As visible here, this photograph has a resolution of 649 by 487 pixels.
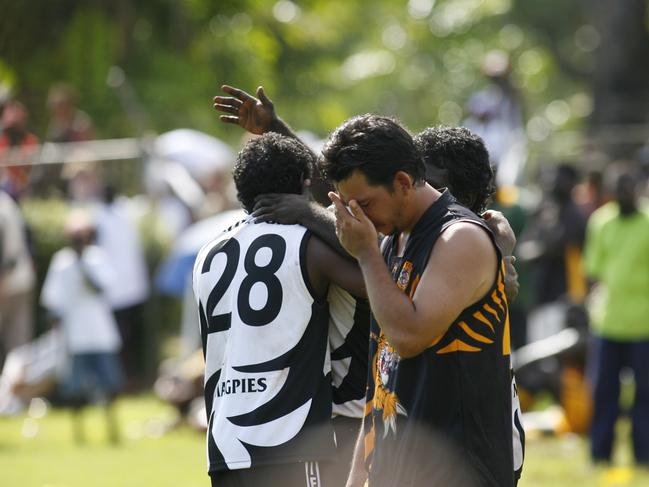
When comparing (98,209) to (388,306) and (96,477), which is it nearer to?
(96,477)

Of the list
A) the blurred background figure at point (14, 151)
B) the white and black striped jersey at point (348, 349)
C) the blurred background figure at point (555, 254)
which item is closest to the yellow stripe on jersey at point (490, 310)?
the white and black striped jersey at point (348, 349)

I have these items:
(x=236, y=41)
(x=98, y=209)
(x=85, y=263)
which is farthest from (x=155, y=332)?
(x=236, y=41)

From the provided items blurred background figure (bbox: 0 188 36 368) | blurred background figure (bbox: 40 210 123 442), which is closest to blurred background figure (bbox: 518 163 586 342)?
blurred background figure (bbox: 40 210 123 442)

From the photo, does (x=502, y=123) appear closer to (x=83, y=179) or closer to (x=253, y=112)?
(x=83, y=179)

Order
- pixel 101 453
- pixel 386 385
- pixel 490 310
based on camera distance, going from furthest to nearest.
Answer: pixel 101 453, pixel 386 385, pixel 490 310

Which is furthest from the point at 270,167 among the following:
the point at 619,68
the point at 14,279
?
the point at 619,68

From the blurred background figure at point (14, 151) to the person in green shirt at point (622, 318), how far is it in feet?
23.4

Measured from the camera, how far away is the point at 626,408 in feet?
39.4

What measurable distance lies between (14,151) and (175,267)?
120 inches

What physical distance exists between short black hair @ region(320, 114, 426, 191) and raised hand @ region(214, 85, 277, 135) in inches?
50.0

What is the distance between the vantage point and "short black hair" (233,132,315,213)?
4969 mm

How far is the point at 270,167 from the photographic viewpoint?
4.96 m

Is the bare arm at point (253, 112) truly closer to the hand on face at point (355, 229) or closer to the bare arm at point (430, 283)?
the hand on face at point (355, 229)

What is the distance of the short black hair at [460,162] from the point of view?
483 centimetres
